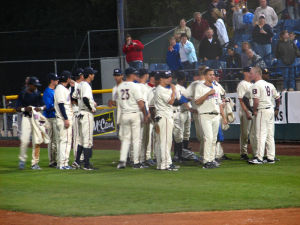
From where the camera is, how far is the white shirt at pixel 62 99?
1243 cm

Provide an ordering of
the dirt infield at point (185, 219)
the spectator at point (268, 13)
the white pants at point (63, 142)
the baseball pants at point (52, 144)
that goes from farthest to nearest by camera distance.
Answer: the spectator at point (268, 13) → the baseball pants at point (52, 144) → the white pants at point (63, 142) → the dirt infield at point (185, 219)

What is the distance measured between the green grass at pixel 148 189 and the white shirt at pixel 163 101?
3.87ft

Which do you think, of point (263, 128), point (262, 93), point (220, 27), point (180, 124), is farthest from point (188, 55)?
point (263, 128)

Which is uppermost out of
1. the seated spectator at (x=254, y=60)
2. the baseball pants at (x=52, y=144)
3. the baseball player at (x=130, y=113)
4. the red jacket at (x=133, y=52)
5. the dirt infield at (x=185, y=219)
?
the red jacket at (x=133, y=52)

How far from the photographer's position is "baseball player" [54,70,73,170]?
12438mm

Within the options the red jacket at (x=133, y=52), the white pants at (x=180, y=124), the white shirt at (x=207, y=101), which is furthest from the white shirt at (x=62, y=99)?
the red jacket at (x=133, y=52)

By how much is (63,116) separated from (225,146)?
6799 millimetres

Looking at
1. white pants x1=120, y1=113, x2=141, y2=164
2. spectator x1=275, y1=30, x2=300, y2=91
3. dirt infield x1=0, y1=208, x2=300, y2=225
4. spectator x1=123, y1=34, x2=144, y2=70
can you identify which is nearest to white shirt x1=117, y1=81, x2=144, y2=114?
white pants x1=120, y1=113, x2=141, y2=164

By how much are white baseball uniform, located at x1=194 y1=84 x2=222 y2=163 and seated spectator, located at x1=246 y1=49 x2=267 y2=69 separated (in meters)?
6.66

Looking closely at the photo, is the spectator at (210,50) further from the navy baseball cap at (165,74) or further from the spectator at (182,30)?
the navy baseball cap at (165,74)

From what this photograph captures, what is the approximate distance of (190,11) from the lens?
68.2 ft

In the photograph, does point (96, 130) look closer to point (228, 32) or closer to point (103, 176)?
point (228, 32)

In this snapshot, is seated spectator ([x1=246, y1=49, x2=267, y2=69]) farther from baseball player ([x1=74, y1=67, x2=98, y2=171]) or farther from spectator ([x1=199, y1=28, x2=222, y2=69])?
baseball player ([x1=74, y1=67, x2=98, y2=171])

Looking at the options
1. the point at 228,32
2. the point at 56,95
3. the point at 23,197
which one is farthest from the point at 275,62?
the point at 23,197
